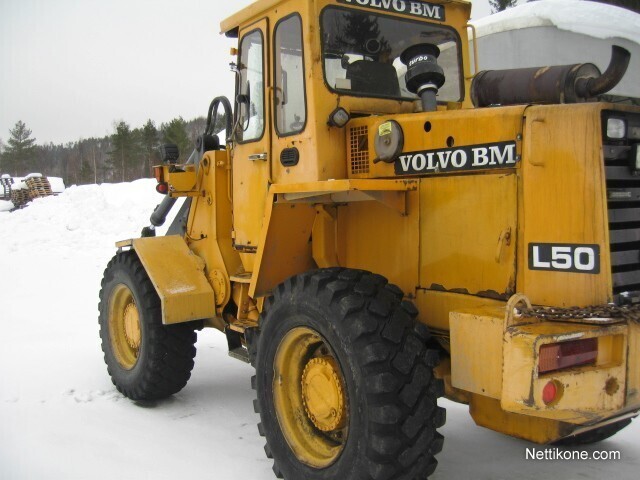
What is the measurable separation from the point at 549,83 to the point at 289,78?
64.0 inches

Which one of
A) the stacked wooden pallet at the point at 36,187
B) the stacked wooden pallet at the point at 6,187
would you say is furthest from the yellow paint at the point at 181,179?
the stacked wooden pallet at the point at 6,187

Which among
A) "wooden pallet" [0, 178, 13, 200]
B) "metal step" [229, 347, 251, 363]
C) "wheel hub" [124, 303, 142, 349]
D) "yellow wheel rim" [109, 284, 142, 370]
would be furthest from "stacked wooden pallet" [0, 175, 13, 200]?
"metal step" [229, 347, 251, 363]

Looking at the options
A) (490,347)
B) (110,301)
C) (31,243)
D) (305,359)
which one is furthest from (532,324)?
(31,243)

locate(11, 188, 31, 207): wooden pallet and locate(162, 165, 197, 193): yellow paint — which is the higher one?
locate(162, 165, 197, 193): yellow paint

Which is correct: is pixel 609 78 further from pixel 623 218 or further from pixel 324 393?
pixel 324 393

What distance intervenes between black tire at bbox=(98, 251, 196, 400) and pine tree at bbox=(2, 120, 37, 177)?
6756 cm

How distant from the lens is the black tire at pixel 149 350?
5.23 metres

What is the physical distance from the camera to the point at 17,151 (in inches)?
2608

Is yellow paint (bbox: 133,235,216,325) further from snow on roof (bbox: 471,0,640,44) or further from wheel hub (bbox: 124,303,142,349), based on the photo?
snow on roof (bbox: 471,0,640,44)

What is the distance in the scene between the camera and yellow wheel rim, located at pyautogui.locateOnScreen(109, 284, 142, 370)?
566cm

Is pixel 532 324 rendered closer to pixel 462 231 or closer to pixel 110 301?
pixel 462 231

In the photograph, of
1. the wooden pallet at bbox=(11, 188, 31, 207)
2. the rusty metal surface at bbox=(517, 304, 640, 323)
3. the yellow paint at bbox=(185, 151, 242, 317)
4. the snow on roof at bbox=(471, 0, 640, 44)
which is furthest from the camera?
the wooden pallet at bbox=(11, 188, 31, 207)

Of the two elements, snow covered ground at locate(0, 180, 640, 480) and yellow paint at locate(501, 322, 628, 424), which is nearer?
yellow paint at locate(501, 322, 628, 424)

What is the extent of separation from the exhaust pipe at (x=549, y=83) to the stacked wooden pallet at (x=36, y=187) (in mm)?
28719
